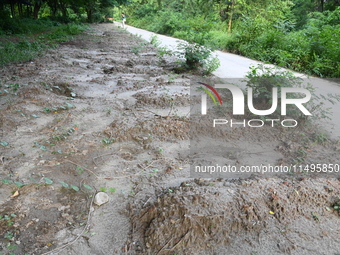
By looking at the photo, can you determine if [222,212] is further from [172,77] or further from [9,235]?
[172,77]

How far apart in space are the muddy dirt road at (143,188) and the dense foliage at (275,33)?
268cm

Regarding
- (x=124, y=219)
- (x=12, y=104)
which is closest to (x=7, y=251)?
(x=124, y=219)

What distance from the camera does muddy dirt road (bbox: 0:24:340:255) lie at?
244 centimetres

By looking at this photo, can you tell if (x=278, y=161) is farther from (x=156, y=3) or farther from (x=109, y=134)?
(x=156, y=3)

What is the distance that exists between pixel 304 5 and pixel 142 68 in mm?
16207

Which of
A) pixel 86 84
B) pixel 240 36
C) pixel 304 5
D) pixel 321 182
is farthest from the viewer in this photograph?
pixel 304 5

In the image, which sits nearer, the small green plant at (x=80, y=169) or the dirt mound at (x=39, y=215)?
the dirt mound at (x=39, y=215)

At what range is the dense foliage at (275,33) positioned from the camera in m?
8.35

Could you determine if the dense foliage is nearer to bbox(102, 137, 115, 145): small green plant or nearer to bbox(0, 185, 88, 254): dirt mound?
bbox(102, 137, 115, 145): small green plant

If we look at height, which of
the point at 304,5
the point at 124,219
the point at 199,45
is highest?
the point at 304,5

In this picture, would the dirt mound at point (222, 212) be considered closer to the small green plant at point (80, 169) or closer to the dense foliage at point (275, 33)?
the small green plant at point (80, 169)

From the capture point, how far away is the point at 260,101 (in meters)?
4.97

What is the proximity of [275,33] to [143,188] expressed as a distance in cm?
932

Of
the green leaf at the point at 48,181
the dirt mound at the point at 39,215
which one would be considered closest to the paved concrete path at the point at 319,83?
the dirt mound at the point at 39,215
